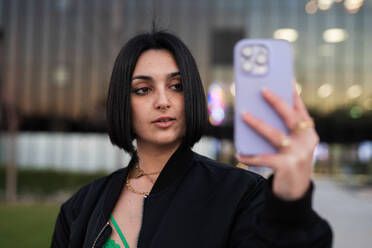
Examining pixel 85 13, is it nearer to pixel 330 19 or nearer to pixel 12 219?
pixel 330 19

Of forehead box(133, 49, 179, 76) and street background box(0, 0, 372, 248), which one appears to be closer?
forehead box(133, 49, 179, 76)

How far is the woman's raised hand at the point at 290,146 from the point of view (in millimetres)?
972

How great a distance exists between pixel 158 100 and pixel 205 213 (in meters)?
0.50

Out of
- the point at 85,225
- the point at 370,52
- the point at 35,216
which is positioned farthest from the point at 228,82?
the point at 85,225

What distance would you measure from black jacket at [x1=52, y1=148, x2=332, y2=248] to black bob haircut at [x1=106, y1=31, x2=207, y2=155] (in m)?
0.17

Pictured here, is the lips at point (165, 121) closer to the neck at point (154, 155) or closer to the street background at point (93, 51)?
the neck at point (154, 155)

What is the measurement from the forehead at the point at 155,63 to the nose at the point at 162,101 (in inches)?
3.7

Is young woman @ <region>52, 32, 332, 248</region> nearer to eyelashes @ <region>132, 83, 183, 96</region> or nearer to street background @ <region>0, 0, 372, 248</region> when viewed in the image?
eyelashes @ <region>132, 83, 183, 96</region>

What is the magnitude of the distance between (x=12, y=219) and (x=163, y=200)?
26.9ft

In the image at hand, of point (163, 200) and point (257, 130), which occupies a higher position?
point (257, 130)

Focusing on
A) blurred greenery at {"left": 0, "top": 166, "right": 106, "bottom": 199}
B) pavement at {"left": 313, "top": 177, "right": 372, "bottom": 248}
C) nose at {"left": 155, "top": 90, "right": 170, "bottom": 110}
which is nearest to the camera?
nose at {"left": 155, "top": 90, "right": 170, "bottom": 110}

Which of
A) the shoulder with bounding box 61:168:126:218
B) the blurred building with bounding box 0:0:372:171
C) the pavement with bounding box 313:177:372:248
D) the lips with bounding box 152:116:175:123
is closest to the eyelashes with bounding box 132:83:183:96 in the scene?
the lips with bounding box 152:116:175:123

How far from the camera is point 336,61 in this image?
2992 cm

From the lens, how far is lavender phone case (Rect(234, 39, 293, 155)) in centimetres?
102
